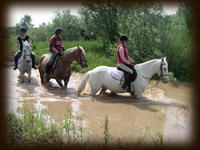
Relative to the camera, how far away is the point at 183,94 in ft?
25.8

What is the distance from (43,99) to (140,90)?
3350mm

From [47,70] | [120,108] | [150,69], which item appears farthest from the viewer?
[47,70]

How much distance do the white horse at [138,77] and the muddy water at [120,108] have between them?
384 millimetres

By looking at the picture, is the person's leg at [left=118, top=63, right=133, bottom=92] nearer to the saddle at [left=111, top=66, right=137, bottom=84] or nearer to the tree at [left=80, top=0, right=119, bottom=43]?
the saddle at [left=111, top=66, right=137, bottom=84]

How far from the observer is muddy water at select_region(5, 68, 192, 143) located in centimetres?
443

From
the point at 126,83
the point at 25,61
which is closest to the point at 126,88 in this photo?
the point at 126,83

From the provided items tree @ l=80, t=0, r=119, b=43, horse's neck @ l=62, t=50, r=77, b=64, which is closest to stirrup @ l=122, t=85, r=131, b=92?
horse's neck @ l=62, t=50, r=77, b=64

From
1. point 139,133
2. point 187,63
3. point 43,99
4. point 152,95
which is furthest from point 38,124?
point 187,63

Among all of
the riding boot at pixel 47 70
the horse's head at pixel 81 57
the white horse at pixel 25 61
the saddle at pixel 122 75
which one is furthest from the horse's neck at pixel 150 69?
the white horse at pixel 25 61

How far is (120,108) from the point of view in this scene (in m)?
6.04

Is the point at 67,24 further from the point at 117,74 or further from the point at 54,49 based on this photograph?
the point at 117,74

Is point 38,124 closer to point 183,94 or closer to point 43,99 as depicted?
point 43,99

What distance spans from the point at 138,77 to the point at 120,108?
1445 millimetres

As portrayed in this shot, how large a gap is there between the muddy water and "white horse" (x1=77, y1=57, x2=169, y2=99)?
0.38m
